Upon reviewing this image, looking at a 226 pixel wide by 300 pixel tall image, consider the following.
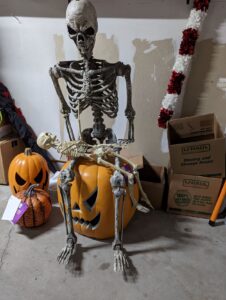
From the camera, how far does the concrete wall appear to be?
5.67 ft

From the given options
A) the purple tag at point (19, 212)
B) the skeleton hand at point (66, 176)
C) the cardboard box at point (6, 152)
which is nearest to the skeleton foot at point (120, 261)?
the skeleton hand at point (66, 176)

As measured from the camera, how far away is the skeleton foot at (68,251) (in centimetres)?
139

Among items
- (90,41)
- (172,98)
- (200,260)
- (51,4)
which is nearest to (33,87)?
(51,4)

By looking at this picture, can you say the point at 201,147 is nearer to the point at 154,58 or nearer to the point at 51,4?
the point at 154,58

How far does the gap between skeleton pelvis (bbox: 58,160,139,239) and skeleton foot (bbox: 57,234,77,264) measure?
117 mm

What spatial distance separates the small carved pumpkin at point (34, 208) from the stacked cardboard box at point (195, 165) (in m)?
0.84

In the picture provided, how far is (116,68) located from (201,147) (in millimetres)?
720

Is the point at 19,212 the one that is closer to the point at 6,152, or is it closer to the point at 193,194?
the point at 6,152

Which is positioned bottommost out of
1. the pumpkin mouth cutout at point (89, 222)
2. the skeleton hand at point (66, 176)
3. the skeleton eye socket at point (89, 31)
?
the pumpkin mouth cutout at point (89, 222)

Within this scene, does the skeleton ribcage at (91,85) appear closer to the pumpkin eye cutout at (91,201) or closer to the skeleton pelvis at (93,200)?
the skeleton pelvis at (93,200)

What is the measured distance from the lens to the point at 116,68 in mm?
1402

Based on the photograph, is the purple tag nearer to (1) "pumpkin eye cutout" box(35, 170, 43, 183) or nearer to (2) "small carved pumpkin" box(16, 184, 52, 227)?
→ (2) "small carved pumpkin" box(16, 184, 52, 227)

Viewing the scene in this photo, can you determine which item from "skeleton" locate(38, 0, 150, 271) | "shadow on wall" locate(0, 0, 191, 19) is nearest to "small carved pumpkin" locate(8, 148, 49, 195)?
"skeleton" locate(38, 0, 150, 271)

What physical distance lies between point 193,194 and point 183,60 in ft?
2.95
